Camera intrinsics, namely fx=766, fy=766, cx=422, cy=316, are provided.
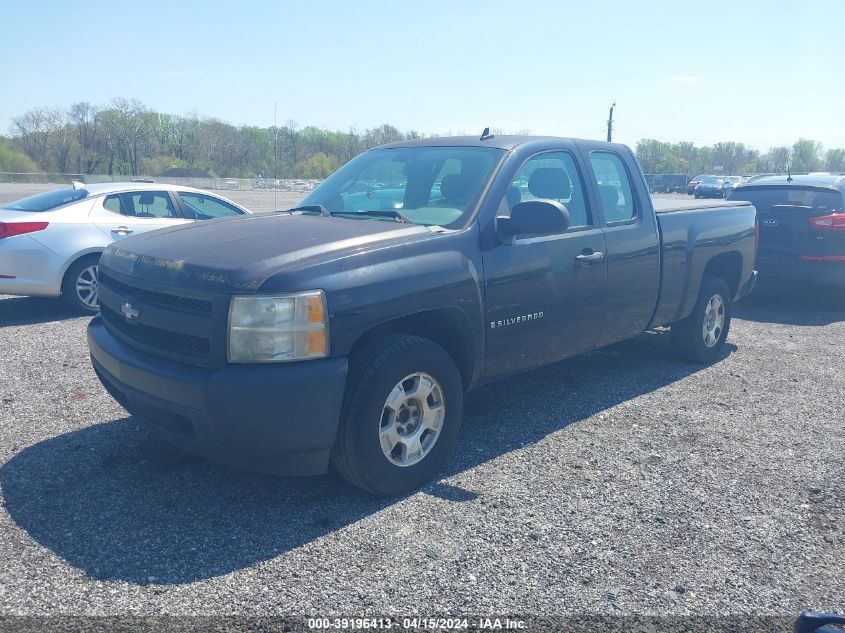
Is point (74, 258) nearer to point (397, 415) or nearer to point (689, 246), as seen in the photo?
point (397, 415)

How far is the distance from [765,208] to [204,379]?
28.5 feet

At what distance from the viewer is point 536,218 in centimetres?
444

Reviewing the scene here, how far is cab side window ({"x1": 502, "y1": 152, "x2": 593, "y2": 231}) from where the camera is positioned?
4962 mm

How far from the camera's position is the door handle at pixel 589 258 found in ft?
16.8

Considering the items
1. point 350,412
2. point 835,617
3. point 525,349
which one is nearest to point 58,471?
point 350,412

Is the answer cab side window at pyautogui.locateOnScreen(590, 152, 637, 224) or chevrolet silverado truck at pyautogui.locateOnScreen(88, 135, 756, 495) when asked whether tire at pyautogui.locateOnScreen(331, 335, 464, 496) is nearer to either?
chevrolet silverado truck at pyautogui.locateOnScreen(88, 135, 756, 495)

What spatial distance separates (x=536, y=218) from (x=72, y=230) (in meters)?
6.01

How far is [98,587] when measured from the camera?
3127mm

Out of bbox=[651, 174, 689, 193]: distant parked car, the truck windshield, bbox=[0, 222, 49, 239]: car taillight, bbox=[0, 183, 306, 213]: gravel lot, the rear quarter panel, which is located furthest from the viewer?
bbox=[651, 174, 689, 193]: distant parked car

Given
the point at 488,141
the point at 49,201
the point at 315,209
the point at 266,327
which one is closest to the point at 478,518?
the point at 266,327

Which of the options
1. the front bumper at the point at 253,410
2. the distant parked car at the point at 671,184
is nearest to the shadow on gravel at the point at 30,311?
the front bumper at the point at 253,410

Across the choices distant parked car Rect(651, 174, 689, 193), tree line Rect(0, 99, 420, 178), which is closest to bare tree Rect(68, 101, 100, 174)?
tree line Rect(0, 99, 420, 178)

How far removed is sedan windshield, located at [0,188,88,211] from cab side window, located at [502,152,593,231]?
233 inches

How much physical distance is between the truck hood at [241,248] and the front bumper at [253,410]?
16.4 inches
